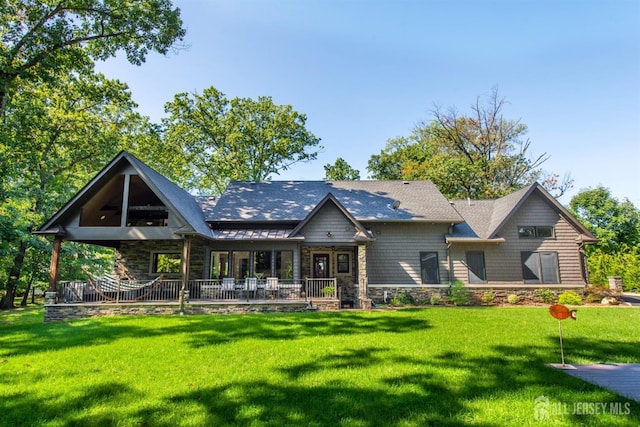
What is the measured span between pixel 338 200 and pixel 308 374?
1168cm

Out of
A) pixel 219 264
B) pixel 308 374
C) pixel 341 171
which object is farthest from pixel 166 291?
pixel 341 171

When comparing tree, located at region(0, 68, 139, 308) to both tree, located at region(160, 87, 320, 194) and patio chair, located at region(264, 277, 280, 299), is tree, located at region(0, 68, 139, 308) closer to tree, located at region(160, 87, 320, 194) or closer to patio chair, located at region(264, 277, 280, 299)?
tree, located at region(160, 87, 320, 194)

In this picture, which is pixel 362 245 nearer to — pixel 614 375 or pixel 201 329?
pixel 201 329

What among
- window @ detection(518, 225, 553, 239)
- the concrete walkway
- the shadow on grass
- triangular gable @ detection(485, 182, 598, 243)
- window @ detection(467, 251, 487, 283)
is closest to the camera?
the concrete walkway

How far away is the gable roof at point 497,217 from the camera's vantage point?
15.4 meters

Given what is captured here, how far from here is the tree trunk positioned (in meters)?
18.8

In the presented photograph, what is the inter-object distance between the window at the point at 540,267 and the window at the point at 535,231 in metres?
0.82

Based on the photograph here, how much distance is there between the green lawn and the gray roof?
754 cm

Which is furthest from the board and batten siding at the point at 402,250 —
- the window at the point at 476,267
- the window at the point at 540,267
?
the window at the point at 540,267

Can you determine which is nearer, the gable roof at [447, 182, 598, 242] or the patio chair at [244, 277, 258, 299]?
the patio chair at [244, 277, 258, 299]

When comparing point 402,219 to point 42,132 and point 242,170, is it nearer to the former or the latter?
point 242,170

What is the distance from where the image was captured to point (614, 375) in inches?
196

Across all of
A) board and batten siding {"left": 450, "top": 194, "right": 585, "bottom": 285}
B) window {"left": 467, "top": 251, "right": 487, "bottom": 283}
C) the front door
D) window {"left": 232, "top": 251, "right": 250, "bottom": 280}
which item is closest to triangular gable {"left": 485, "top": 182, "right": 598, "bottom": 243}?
board and batten siding {"left": 450, "top": 194, "right": 585, "bottom": 285}

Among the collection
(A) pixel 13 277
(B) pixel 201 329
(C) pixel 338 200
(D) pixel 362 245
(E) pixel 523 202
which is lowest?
(B) pixel 201 329
